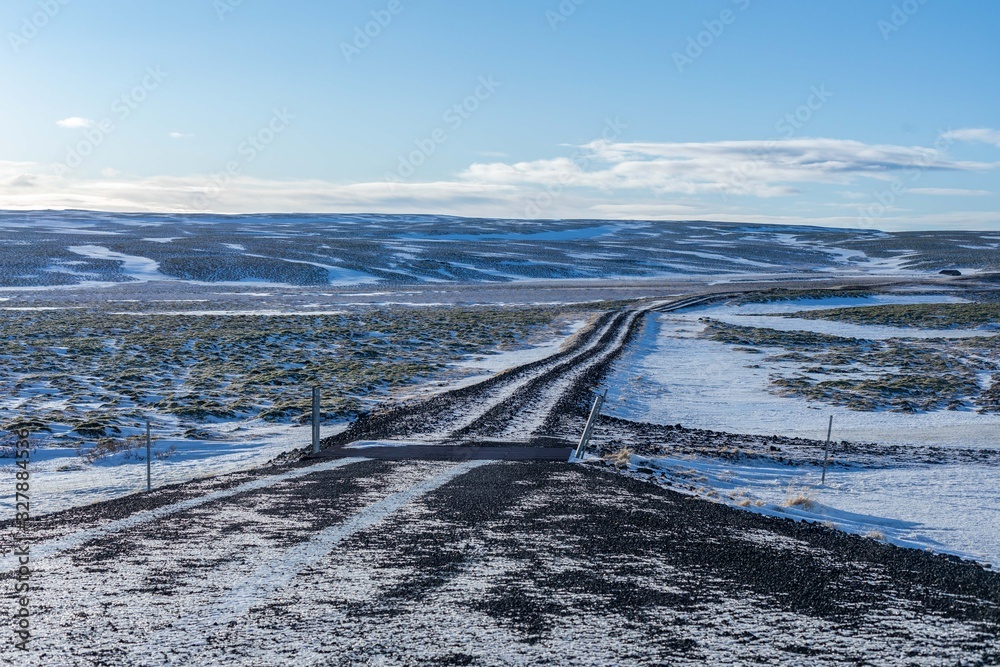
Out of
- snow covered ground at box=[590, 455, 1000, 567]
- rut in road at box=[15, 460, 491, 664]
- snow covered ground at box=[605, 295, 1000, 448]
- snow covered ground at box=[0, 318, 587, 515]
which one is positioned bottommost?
snow covered ground at box=[605, 295, 1000, 448]

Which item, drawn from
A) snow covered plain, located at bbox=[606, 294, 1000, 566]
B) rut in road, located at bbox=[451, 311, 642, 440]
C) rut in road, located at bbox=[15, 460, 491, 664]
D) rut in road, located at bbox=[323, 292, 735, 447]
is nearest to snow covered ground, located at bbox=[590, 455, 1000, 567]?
snow covered plain, located at bbox=[606, 294, 1000, 566]

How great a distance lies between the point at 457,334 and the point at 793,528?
31878mm

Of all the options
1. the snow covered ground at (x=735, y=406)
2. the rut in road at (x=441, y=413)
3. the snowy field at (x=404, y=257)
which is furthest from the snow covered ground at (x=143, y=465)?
the snowy field at (x=404, y=257)

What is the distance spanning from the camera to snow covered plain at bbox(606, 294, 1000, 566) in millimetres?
11203

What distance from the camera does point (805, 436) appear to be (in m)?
20.1

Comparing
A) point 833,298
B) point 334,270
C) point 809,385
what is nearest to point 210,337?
point 809,385

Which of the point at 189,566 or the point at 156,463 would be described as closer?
the point at 189,566

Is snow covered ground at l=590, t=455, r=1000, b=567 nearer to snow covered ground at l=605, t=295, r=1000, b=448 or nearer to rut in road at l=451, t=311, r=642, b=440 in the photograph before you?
rut in road at l=451, t=311, r=642, b=440

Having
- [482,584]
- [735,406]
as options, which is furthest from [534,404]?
[482,584]

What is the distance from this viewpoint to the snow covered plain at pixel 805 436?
36.8 ft

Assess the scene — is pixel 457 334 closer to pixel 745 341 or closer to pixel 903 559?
pixel 745 341

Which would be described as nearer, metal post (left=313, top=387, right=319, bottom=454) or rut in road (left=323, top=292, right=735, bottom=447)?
metal post (left=313, top=387, right=319, bottom=454)

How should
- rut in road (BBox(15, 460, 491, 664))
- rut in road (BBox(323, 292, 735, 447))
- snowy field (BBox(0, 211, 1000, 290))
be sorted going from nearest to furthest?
rut in road (BBox(15, 460, 491, 664)) < rut in road (BBox(323, 292, 735, 447)) < snowy field (BBox(0, 211, 1000, 290))

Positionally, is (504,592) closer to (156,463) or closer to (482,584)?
(482,584)
